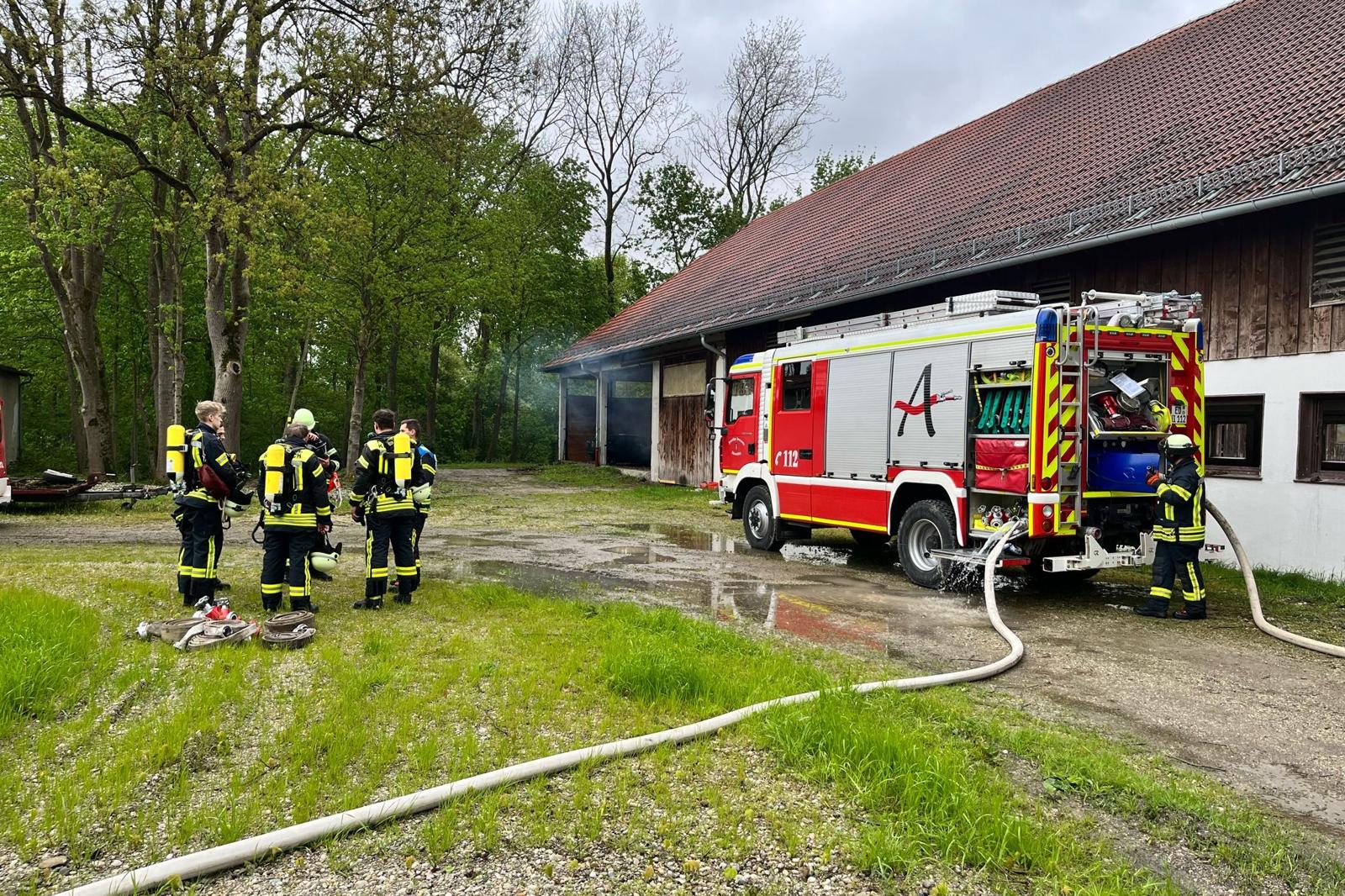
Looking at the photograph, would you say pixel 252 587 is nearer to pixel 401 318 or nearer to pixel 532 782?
pixel 532 782

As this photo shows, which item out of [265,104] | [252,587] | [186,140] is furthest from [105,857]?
[186,140]

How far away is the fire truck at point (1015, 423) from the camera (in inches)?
292

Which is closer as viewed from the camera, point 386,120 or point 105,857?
point 105,857

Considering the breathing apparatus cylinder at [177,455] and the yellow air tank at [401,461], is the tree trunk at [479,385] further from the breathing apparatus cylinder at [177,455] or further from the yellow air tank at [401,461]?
the breathing apparatus cylinder at [177,455]

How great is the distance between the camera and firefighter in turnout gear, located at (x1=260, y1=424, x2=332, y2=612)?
21.3 ft

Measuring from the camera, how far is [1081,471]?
296 inches

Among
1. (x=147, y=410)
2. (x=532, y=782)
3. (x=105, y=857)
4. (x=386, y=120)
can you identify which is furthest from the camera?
(x=147, y=410)

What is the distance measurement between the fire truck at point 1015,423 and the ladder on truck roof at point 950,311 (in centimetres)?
3

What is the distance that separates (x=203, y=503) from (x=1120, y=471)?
26.1 ft

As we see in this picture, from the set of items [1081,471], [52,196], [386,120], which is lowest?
[1081,471]

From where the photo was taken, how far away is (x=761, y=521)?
37.0ft

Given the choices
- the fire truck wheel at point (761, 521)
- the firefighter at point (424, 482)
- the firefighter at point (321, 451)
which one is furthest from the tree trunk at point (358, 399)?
the firefighter at point (424, 482)

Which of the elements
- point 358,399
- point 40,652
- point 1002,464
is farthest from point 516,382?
point 40,652

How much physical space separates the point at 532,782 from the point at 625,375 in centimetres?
2153
